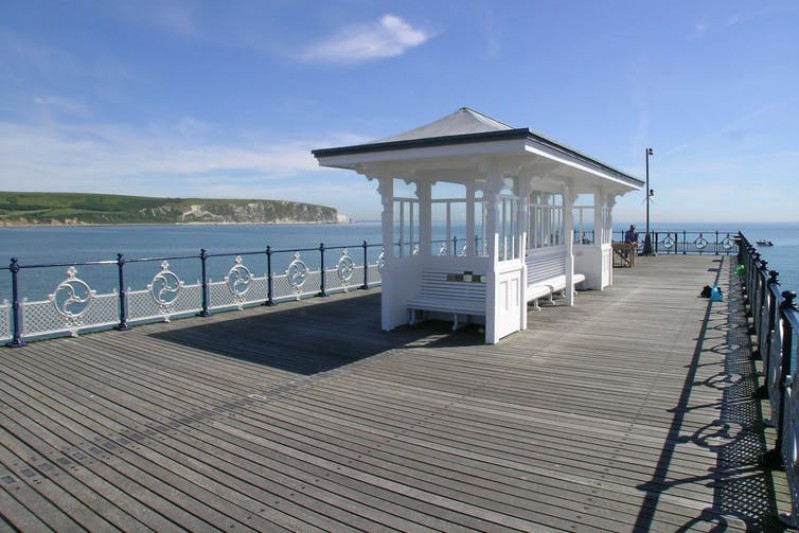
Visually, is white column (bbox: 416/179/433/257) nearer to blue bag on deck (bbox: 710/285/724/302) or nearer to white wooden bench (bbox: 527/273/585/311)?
white wooden bench (bbox: 527/273/585/311)

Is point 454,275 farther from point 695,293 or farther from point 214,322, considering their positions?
point 695,293

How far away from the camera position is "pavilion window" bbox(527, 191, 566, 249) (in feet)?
39.0

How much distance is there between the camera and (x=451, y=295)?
8.95 m

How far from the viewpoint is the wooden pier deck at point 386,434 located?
335cm

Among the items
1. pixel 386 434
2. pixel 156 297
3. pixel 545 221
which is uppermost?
pixel 545 221

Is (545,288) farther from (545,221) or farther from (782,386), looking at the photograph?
(782,386)

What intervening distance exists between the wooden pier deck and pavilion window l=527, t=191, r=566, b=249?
3916mm

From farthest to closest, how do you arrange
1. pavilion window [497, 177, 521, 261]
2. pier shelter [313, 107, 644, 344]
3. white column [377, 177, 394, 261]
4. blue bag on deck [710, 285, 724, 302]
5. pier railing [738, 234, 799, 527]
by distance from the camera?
blue bag on deck [710, 285, 724, 302] → white column [377, 177, 394, 261] → pavilion window [497, 177, 521, 261] → pier shelter [313, 107, 644, 344] → pier railing [738, 234, 799, 527]

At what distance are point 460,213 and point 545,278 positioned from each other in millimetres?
3221

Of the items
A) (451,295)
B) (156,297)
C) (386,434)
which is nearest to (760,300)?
(451,295)

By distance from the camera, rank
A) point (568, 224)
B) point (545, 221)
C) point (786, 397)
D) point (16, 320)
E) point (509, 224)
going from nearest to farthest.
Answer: point (786, 397), point (16, 320), point (509, 224), point (568, 224), point (545, 221)

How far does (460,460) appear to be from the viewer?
13.3 ft

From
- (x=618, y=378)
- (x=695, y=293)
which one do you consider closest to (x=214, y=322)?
(x=618, y=378)

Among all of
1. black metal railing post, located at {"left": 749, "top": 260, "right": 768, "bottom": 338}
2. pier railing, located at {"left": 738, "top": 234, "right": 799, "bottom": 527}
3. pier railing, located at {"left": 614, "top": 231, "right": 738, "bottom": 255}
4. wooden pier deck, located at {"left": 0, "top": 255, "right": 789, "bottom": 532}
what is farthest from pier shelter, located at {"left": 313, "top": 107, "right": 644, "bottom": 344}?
pier railing, located at {"left": 614, "top": 231, "right": 738, "bottom": 255}
